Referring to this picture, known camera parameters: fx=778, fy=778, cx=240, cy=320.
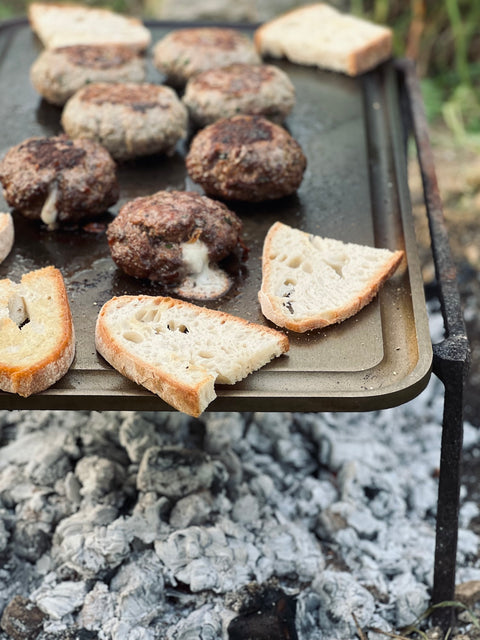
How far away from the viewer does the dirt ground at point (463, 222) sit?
4684 mm

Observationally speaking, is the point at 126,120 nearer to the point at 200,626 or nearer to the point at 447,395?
the point at 447,395

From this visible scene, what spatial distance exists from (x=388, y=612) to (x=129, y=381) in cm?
149

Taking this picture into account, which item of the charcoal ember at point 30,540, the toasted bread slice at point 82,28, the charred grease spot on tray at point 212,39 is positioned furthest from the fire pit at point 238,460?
the toasted bread slice at point 82,28

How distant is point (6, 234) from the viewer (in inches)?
120

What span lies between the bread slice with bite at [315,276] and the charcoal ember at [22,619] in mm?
1434

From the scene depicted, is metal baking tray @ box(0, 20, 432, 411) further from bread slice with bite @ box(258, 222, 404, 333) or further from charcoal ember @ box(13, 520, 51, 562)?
charcoal ember @ box(13, 520, 51, 562)

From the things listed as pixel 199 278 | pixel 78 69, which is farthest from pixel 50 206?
pixel 78 69

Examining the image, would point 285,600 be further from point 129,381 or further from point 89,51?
point 89,51

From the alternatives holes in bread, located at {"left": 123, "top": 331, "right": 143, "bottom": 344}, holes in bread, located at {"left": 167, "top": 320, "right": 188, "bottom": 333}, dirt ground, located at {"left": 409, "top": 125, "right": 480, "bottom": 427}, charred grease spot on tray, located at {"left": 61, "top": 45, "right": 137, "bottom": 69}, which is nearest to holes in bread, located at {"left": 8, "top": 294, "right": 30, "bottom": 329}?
holes in bread, located at {"left": 123, "top": 331, "right": 143, "bottom": 344}

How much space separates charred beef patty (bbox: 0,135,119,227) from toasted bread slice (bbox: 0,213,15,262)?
0.38 feet

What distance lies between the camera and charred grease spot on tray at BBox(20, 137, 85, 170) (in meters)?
3.21

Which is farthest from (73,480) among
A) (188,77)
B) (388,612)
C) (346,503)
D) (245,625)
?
(188,77)

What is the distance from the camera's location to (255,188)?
3.36 metres

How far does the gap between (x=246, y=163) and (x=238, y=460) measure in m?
1.36
